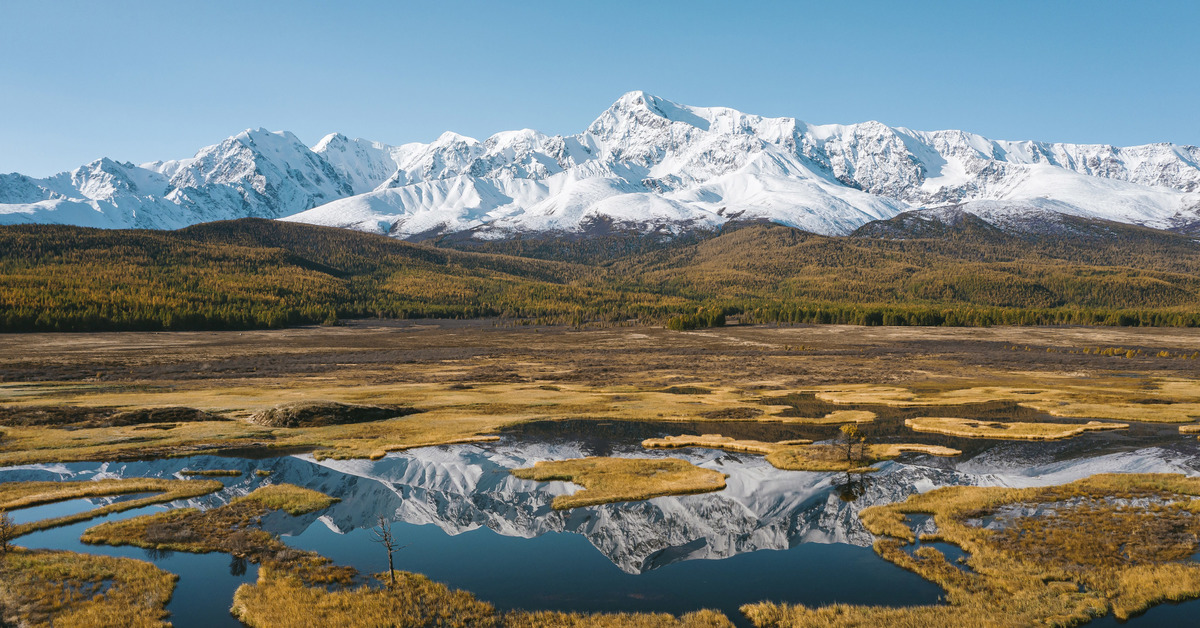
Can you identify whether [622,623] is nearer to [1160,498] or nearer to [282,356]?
[1160,498]

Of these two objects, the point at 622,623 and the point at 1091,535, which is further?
the point at 1091,535

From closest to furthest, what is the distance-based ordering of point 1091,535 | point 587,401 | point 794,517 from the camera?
point 1091,535 → point 794,517 → point 587,401

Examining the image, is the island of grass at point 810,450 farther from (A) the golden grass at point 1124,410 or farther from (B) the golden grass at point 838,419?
(A) the golden grass at point 1124,410

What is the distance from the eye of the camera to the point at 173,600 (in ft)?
77.7

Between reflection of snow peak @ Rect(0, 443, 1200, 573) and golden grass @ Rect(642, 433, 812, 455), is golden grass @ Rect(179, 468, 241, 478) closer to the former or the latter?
reflection of snow peak @ Rect(0, 443, 1200, 573)

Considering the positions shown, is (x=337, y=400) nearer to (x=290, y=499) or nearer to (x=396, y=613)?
(x=290, y=499)

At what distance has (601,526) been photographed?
32.1m

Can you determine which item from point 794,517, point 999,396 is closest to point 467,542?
point 794,517

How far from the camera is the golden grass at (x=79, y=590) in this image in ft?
70.0

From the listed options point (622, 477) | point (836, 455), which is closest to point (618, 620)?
point (622, 477)

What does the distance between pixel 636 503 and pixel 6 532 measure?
27696 millimetres

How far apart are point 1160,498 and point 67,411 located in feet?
278

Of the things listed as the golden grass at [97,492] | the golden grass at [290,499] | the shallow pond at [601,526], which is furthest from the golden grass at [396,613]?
the golden grass at [97,492]

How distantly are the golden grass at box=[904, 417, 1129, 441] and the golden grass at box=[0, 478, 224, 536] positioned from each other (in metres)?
52.3
